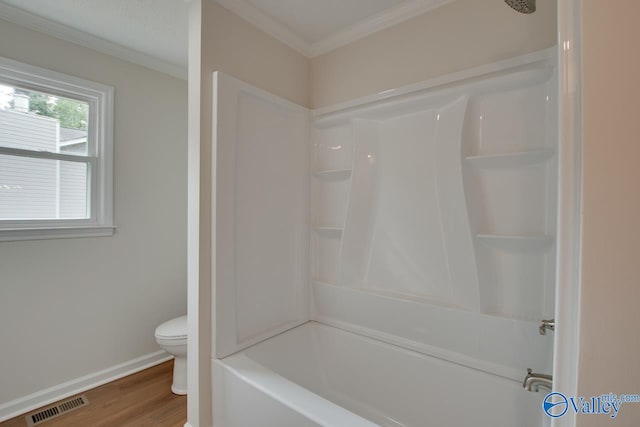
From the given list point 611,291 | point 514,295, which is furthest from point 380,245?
point 611,291

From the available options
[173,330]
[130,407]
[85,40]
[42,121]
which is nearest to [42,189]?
[42,121]

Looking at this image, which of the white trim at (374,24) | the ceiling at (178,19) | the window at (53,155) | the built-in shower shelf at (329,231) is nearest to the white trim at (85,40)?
the ceiling at (178,19)

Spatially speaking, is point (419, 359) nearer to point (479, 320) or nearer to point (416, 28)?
point (479, 320)

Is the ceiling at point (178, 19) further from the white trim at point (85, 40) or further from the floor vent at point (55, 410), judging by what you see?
the floor vent at point (55, 410)

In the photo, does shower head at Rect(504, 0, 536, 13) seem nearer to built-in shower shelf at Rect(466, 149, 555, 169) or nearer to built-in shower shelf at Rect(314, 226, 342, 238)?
built-in shower shelf at Rect(466, 149, 555, 169)

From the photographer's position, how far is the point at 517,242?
135 centimetres

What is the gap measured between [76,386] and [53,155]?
1629mm

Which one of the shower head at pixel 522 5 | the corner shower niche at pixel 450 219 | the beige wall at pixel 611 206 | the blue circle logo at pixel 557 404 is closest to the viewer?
the beige wall at pixel 611 206

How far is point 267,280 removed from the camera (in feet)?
5.97

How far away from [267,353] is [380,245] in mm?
958

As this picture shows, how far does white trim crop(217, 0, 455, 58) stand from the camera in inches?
63.5

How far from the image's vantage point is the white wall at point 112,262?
71.5 inches

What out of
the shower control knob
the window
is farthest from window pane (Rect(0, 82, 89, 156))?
the shower control knob

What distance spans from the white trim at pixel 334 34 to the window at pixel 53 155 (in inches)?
49.8
